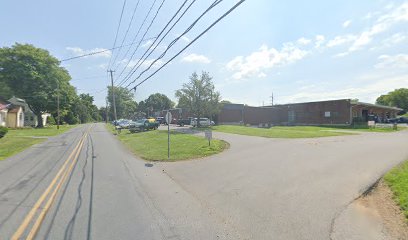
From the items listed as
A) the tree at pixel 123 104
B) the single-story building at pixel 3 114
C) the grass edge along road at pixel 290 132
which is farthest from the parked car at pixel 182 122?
the tree at pixel 123 104

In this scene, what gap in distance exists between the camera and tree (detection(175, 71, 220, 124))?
38000 mm

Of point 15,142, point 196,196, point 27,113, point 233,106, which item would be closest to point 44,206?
point 196,196

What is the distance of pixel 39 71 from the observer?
5059 cm

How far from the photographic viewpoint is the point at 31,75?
47875mm

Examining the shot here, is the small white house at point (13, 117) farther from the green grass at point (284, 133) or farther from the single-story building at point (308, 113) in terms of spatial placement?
the green grass at point (284, 133)

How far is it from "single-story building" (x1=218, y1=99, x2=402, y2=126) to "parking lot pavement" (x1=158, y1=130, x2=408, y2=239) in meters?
28.4

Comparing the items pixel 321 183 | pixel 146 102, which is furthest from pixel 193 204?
pixel 146 102

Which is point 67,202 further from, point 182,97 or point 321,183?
point 182,97

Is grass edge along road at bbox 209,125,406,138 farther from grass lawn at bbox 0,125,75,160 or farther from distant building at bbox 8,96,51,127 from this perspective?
distant building at bbox 8,96,51,127

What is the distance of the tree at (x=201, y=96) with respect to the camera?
38000 mm

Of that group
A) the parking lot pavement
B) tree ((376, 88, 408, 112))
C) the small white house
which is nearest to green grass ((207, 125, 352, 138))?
the parking lot pavement

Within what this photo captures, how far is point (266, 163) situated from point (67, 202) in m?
7.80

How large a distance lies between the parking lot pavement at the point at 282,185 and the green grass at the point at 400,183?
41 centimetres

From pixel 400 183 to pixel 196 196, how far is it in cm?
573
